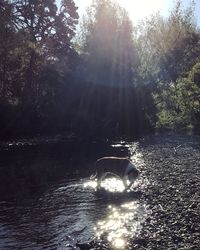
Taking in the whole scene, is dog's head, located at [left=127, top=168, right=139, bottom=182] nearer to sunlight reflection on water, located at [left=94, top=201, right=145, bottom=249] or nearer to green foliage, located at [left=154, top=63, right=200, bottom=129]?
sunlight reflection on water, located at [left=94, top=201, right=145, bottom=249]

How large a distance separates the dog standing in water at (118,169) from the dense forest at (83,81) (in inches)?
891

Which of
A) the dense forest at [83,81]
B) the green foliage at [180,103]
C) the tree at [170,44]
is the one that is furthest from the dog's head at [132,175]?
the tree at [170,44]

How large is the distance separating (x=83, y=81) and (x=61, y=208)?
101 ft

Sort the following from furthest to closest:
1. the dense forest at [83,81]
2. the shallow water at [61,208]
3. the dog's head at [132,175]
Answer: the dense forest at [83,81], the dog's head at [132,175], the shallow water at [61,208]

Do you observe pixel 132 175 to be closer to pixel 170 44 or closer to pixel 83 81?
pixel 83 81

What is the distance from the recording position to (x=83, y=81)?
43.4 meters

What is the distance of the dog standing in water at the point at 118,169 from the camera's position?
52.3 ft

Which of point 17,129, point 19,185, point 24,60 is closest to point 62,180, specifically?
point 19,185

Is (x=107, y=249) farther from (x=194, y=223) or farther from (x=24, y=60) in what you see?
(x=24, y=60)

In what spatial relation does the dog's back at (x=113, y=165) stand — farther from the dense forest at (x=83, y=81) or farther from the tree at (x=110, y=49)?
the tree at (x=110, y=49)

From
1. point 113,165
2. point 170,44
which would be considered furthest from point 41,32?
point 113,165

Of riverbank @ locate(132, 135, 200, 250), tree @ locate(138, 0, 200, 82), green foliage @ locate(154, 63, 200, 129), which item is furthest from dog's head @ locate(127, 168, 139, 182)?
tree @ locate(138, 0, 200, 82)

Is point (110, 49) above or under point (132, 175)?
above

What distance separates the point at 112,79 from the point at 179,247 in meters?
34.8
